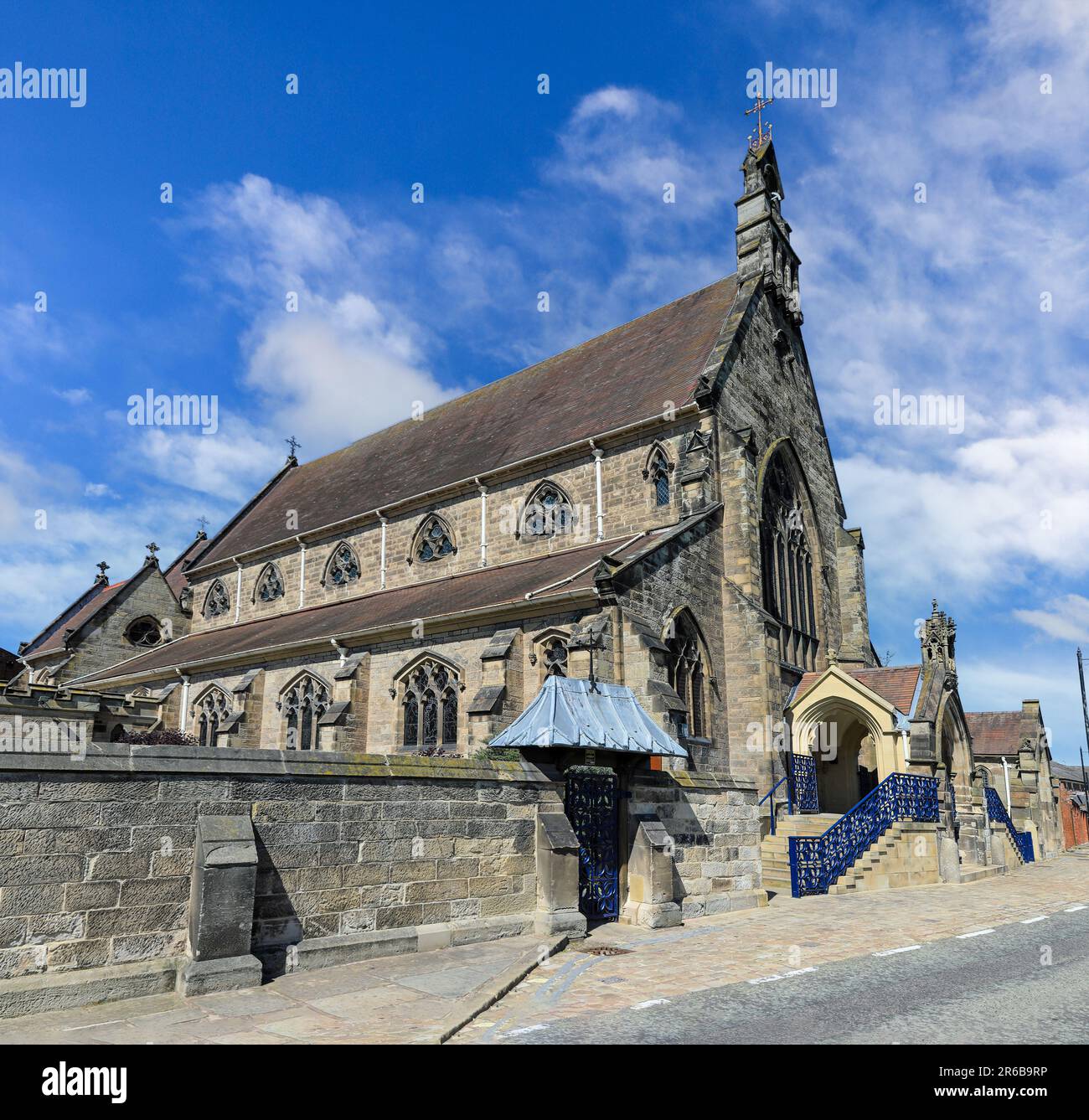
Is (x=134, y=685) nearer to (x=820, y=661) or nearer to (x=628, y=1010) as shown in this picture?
(x=820, y=661)

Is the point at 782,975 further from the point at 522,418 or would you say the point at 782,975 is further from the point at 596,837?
the point at 522,418

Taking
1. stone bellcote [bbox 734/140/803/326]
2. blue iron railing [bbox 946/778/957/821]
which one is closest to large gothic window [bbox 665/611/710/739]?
blue iron railing [bbox 946/778/957/821]

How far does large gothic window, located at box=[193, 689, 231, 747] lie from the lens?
26.4 m

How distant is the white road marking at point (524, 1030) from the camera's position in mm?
6484

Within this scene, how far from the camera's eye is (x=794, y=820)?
2033 centimetres

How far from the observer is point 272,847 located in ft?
27.6

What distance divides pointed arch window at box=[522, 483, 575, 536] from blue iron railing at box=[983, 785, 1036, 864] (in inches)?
520

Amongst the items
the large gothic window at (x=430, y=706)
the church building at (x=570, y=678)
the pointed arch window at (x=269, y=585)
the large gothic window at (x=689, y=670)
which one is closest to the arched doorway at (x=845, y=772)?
the church building at (x=570, y=678)

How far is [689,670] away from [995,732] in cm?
2784

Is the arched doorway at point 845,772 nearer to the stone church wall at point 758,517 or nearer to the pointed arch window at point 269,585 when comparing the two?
the stone church wall at point 758,517

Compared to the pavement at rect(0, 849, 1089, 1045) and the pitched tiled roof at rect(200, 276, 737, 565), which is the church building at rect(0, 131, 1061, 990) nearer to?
the pitched tiled roof at rect(200, 276, 737, 565)
